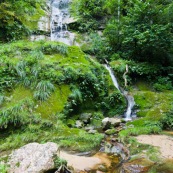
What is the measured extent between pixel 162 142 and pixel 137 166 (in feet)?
6.13

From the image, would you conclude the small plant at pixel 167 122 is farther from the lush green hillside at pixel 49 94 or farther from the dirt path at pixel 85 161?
the dirt path at pixel 85 161

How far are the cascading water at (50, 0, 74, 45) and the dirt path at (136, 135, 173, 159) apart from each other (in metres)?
8.54

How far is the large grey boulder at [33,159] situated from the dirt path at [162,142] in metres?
2.51

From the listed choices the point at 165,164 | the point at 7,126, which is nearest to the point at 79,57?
the point at 7,126

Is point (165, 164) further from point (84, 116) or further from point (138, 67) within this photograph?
point (138, 67)

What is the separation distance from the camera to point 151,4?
11.5 meters

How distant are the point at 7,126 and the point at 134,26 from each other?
8343 mm

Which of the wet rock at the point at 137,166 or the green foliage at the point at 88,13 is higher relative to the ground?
the green foliage at the point at 88,13

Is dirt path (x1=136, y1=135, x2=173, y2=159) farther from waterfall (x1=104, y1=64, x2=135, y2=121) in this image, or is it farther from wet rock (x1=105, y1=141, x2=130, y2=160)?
waterfall (x1=104, y1=64, x2=135, y2=121)

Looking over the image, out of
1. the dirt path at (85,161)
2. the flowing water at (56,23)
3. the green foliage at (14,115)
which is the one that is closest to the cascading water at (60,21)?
the flowing water at (56,23)

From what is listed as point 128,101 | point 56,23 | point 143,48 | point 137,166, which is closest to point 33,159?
point 137,166

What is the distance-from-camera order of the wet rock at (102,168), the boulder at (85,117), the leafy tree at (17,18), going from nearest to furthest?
the wet rock at (102,168) → the boulder at (85,117) → the leafy tree at (17,18)

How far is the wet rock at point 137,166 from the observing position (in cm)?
425

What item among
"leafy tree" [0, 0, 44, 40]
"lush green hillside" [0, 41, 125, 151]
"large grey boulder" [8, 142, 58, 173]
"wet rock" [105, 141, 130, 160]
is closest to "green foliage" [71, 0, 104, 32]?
"leafy tree" [0, 0, 44, 40]
